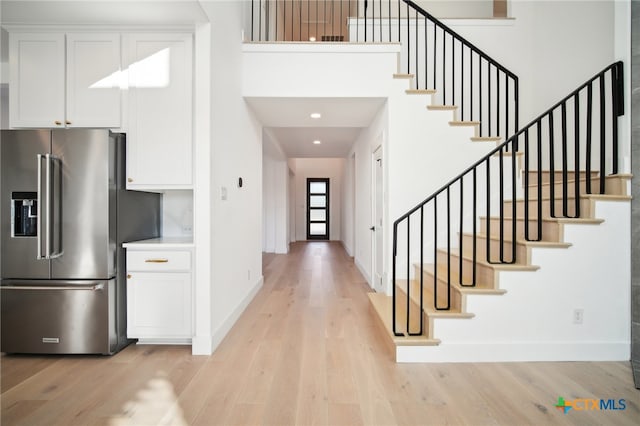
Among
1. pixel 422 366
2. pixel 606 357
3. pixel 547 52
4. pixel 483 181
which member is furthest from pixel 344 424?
pixel 547 52

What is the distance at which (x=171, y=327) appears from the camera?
2.55m

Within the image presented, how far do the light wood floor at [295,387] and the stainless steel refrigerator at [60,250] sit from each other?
0.21 m

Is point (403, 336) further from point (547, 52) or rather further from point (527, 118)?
point (547, 52)

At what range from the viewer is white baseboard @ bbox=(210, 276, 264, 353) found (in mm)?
2623

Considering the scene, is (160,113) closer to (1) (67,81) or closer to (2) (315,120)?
(1) (67,81)

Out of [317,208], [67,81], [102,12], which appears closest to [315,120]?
[102,12]

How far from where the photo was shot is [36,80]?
8.59ft

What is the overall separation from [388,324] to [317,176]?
9.93 meters

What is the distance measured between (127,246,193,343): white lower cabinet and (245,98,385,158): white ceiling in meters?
2.18

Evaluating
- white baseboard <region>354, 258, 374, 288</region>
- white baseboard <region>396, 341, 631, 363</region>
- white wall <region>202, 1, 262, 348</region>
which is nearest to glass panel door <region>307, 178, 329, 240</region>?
white baseboard <region>354, 258, 374, 288</region>

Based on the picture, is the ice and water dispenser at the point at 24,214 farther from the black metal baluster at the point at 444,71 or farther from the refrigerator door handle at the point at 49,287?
the black metal baluster at the point at 444,71

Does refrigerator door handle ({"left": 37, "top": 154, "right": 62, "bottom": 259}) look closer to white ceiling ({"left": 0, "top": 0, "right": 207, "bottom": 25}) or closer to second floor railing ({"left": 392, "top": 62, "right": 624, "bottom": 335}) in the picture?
white ceiling ({"left": 0, "top": 0, "right": 207, "bottom": 25})

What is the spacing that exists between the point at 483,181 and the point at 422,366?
2.36 metres

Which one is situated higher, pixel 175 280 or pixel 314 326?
pixel 175 280
